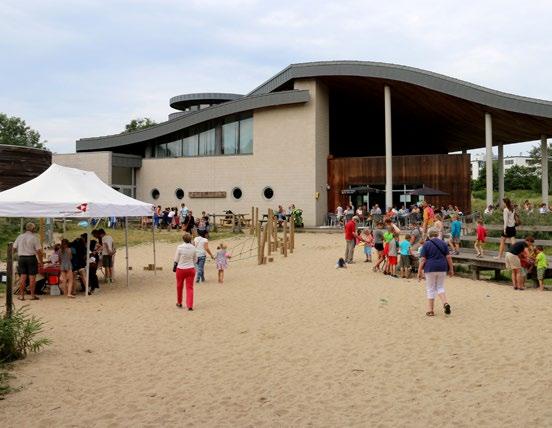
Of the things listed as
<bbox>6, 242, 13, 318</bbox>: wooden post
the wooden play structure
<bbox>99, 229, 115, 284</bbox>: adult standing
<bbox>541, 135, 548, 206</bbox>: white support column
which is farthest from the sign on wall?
<bbox>6, 242, 13, 318</bbox>: wooden post

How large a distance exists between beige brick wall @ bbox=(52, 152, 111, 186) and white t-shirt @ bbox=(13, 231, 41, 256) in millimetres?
21942

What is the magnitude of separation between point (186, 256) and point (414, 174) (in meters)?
20.8

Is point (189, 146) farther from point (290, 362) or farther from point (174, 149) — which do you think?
point (290, 362)

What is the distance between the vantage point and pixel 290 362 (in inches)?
271


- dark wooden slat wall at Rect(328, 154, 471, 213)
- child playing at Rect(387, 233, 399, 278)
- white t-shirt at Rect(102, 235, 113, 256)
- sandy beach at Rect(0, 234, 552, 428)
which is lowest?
sandy beach at Rect(0, 234, 552, 428)

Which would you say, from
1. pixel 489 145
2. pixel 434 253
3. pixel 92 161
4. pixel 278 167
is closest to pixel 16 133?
pixel 92 161

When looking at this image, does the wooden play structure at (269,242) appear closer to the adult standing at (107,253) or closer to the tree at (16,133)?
the adult standing at (107,253)

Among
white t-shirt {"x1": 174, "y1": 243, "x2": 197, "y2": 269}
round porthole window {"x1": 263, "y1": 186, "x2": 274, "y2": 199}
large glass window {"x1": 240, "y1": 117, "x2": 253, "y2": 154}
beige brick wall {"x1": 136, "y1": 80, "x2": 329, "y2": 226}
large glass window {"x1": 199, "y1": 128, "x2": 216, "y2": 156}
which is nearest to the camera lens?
white t-shirt {"x1": 174, "y1": 243, "x2": 197, "y2": 269}

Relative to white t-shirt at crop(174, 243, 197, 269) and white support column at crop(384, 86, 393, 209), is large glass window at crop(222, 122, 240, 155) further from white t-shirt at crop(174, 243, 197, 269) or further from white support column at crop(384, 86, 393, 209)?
white t-shirt at crop(174, 243, 197, 269)

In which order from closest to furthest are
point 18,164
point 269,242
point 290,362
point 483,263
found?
point 290,362, point 483,263, point 269,242, point 18,164

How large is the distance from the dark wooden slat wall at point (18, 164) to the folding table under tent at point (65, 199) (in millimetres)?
10716

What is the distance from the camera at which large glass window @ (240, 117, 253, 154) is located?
102ft

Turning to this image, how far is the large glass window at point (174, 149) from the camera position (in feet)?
111

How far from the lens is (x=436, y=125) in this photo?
3653 centimetres
